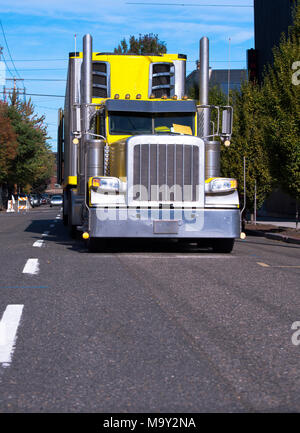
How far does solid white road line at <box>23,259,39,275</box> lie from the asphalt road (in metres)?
0.06

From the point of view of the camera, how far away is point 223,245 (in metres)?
13.7

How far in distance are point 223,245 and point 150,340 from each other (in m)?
8.23

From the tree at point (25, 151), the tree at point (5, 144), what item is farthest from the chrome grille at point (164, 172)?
the tree at point (25, 151)

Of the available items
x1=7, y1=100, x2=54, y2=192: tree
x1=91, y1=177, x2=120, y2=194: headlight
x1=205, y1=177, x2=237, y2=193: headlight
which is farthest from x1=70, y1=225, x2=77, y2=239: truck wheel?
x1=7, y1=100, x2=54, y2=192: tree

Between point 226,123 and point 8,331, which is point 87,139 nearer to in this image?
point 226,123

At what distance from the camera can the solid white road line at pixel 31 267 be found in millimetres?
9883

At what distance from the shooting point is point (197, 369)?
473cm

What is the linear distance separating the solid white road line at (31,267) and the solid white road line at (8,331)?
2.84 m

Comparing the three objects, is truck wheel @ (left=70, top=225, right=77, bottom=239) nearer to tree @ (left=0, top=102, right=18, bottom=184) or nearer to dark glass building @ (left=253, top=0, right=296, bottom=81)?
dark glass building @ (left=253, top=0, right=296, bottom=81)

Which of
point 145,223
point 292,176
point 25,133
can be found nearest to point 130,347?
point 145,223

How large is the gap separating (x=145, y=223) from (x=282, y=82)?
10587 mm

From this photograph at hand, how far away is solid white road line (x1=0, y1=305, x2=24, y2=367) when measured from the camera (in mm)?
5047

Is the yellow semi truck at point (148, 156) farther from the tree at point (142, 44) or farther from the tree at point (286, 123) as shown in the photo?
the tree at point (142, 44)

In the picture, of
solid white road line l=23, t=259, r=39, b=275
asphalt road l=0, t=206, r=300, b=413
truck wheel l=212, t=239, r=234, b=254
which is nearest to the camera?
asphalt road l=0, t=206, r=300, b=413
